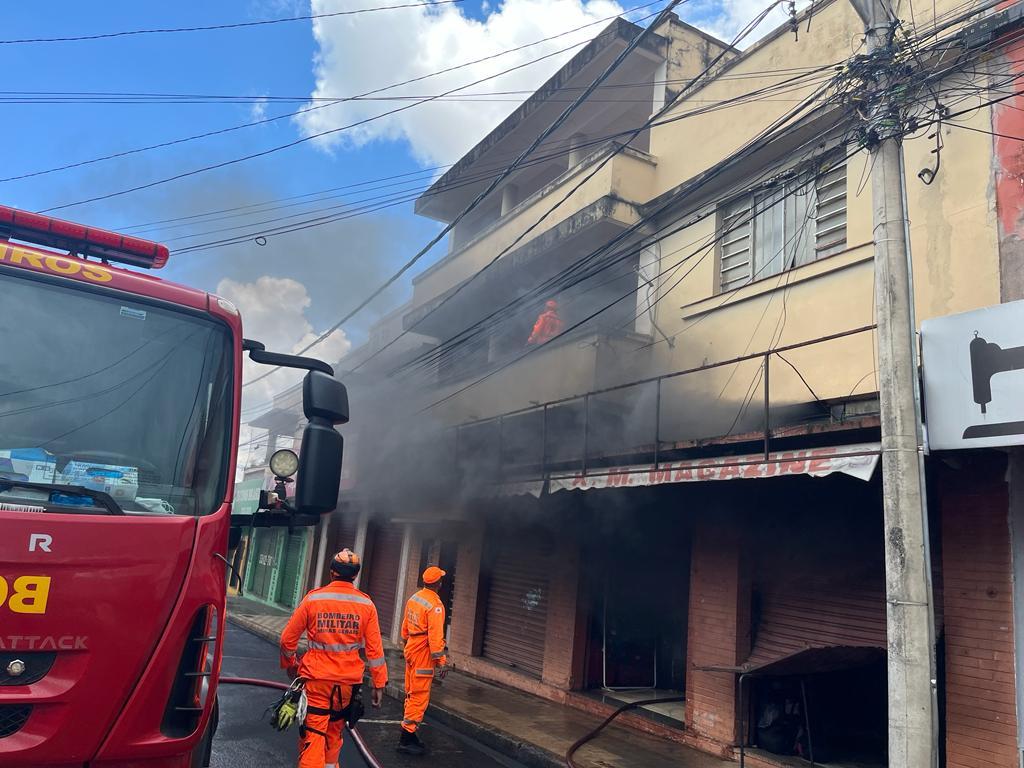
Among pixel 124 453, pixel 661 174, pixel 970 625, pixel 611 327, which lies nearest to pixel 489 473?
pixel 611 327

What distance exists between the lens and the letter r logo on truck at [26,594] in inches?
98.3

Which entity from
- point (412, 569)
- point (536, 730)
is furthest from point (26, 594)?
point (412, 569)

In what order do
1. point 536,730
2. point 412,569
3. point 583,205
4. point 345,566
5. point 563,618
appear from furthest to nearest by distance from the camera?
point 412,569 → point 583,205 → point 563,618 → point 536,730 → point 345,566

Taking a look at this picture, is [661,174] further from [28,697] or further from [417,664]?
[28,697]

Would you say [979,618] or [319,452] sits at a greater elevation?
[319,452]

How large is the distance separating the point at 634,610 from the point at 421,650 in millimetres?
3933

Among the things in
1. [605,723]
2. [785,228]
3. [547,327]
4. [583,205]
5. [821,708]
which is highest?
[583,205]

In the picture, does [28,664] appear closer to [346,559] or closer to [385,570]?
[346,559]

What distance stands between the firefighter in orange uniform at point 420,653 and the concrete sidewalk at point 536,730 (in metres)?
1.00

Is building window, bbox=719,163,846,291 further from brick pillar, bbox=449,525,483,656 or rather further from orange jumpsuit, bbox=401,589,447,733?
brick pillar, bbox=449,525,483,656

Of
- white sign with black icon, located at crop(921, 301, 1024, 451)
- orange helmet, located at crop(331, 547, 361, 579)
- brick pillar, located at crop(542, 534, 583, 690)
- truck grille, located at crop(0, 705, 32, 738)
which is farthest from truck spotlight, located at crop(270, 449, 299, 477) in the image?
brick pillar, located at crop(542, 534, 583, 690)

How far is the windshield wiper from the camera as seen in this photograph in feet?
9.05

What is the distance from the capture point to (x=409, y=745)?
7.03m

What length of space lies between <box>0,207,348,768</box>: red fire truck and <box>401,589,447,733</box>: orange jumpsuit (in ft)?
11.7
